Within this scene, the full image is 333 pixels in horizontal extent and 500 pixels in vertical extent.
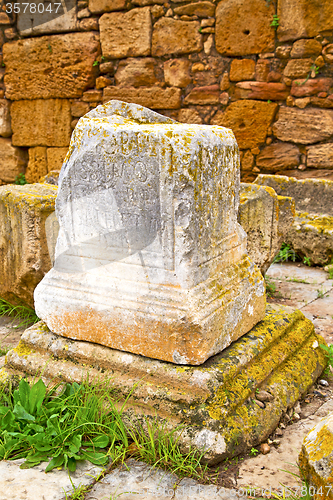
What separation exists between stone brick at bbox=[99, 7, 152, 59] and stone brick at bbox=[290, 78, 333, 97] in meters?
1.79

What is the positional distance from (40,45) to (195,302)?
5260mm

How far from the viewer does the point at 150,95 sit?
5.52 m

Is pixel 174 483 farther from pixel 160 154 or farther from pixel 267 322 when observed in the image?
pixel 160 154

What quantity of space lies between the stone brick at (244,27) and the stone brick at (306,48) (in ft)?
0.83

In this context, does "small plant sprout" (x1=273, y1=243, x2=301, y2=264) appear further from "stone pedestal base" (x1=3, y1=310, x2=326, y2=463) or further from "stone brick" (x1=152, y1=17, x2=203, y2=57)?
"stone brick" (x1=152, y1=17, x2=203, y2=57)

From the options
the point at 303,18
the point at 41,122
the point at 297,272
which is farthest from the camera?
the point at 41,122

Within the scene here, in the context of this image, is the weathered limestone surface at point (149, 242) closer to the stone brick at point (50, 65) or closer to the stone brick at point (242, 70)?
the stone brick at point (242, 70)

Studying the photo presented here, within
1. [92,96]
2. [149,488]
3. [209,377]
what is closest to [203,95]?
[92,96]

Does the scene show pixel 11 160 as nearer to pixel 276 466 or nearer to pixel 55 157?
pixel 55 157

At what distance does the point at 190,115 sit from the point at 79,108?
1.50 meters

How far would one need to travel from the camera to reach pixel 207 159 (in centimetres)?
184

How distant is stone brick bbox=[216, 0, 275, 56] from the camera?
4793 millimetres

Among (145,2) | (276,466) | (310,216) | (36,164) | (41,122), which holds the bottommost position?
(276,466)

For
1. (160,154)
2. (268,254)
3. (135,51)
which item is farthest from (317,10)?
(160,154)
